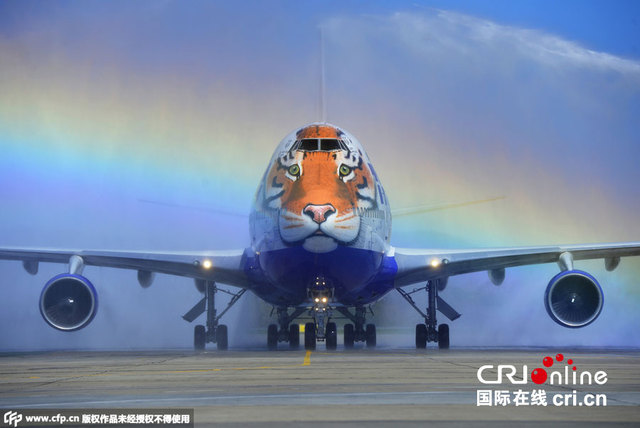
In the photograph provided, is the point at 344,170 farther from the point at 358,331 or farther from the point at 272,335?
the point at 358,331

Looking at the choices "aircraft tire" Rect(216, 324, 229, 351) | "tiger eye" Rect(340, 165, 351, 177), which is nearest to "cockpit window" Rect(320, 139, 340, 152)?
"tiger eye" Rect(340, 165, 351, 177)

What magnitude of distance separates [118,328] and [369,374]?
775 inches

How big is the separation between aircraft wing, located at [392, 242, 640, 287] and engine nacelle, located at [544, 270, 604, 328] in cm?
79

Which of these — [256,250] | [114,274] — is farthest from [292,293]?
[114,274]

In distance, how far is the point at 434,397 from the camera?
26.4 ft

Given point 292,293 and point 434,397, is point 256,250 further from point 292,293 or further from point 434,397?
point 434,397

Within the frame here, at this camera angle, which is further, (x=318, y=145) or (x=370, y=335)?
(x=370, y=335)

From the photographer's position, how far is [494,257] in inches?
832

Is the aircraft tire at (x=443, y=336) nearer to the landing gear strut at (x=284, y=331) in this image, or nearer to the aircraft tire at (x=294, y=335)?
the landing gear strut at (x=284, y=331)

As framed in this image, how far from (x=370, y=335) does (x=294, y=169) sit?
297 inches

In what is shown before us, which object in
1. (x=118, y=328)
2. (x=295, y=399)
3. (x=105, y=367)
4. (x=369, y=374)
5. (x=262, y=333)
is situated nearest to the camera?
(x=295, y=399)

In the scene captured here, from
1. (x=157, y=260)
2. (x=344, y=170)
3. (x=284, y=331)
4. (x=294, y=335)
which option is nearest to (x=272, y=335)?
(x=284, y=331)

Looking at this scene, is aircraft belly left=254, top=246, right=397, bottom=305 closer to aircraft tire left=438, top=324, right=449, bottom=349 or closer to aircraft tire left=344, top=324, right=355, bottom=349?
aircraft tire left=438, top=324, right=449, bottom=349
